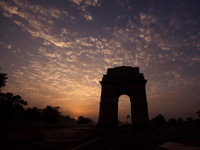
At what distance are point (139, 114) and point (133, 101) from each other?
278 centimetres

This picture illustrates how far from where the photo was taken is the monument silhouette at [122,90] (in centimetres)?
2403

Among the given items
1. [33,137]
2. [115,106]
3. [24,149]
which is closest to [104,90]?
[115,106]

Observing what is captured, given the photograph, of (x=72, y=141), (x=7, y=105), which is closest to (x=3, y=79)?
(x=7, y=105)

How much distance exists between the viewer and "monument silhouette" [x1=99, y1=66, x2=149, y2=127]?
2403 cm

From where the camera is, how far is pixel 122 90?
27781 millimetres

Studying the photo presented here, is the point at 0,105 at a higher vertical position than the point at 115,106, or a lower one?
lower

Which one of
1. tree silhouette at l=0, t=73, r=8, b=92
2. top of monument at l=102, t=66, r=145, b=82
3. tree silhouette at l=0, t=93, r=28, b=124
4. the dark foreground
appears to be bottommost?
the dark foreground

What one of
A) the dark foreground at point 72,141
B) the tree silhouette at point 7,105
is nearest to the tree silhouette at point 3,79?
the tree silhouette at point 7,105

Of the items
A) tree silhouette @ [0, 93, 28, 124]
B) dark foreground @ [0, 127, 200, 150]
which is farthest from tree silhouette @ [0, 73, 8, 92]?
dark foreground @ [0, 127, 200, 150]

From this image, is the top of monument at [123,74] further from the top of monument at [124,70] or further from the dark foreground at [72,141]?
the dark foreground at [72,141]

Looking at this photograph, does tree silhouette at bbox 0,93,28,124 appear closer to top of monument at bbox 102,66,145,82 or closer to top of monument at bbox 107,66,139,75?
top of monument at bbox 102,66,145,82

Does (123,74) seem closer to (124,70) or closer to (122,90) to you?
(124,70)

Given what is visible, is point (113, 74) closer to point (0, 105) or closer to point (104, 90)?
point (104, 90)

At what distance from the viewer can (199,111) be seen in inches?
2525
